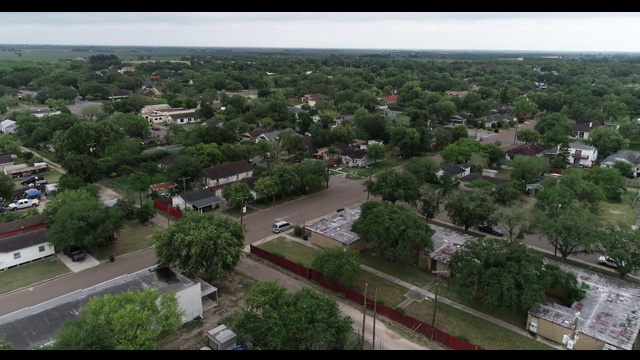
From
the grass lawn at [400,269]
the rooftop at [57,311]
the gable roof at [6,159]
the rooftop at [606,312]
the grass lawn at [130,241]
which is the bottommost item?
the grass lawn at [130,241]

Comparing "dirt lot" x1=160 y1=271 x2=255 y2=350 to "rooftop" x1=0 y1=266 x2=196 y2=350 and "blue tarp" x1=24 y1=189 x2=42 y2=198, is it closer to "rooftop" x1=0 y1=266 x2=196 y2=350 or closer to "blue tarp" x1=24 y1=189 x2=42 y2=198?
"rooftop" x1=0 y1=266 x2=196 y2=350

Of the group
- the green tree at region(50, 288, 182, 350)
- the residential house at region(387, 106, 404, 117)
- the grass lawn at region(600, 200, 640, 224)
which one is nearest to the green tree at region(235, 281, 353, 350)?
Result: the green tree at region(50, 288, 182, 350)

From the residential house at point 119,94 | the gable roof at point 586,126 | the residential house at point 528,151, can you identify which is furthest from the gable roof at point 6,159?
the gable roof at point 586,126

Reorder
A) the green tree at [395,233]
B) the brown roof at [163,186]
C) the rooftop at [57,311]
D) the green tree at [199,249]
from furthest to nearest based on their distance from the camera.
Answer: the brown roof at [163,186]
the green tree at [395,233]
the green tree at [199,249]
the rooftop at [57,311]

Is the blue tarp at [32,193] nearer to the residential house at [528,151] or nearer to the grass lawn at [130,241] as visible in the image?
the grass lawn at [130,241]

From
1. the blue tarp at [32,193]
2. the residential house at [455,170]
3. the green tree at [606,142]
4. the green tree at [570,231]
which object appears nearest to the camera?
the green tree at [570,231]

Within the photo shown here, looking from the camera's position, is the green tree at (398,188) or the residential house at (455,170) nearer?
the green tree at (398,188)

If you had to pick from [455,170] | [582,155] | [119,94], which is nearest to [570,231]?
[455,170]
